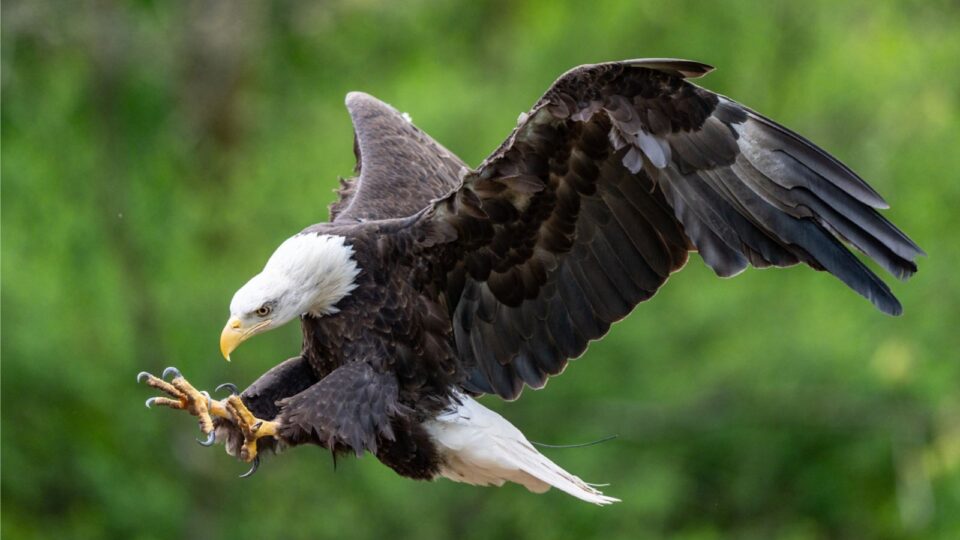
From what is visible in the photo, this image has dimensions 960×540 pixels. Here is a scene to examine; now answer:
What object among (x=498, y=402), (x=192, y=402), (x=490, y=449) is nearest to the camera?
(x=192, y=402)

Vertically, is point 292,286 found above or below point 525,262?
below

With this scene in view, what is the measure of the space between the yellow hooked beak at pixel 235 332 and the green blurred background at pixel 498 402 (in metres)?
9.24

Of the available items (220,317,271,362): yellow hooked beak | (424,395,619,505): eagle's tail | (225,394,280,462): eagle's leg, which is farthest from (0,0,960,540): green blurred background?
(225,394,280,462): eagle's leg

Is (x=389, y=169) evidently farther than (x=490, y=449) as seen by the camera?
Yes

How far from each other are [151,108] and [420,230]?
13.2 meters

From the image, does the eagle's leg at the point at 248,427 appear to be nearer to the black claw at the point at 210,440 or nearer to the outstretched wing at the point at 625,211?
the black claw at the point at 210,440

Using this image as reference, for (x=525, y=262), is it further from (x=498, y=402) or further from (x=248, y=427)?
(x=498, y=402)

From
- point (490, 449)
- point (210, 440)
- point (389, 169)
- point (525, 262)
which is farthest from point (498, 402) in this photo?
point (210, 440)

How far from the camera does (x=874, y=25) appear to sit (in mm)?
20141

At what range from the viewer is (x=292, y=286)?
623cm

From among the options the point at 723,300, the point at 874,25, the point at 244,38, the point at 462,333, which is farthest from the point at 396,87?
the point at 462,333

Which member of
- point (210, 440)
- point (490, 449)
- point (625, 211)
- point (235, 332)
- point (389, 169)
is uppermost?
point (389, 169)

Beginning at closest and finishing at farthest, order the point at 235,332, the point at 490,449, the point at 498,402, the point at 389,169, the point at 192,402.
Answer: the point at 192,402
the point at 235,332
the point at 490,449
the point at 389,169
the point at 498,402

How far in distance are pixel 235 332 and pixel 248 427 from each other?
31cm
